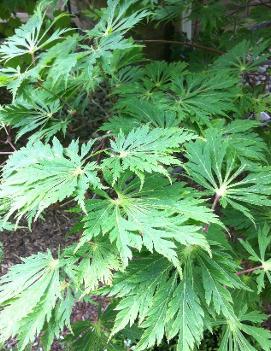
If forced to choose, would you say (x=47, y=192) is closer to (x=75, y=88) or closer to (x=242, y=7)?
(x=75, y=88)

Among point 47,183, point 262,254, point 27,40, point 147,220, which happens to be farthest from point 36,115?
point 262,254

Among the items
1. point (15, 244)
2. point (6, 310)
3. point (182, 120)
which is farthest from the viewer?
point (15, 244)

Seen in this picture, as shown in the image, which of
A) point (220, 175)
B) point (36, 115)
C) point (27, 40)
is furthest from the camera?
point (36, 115)

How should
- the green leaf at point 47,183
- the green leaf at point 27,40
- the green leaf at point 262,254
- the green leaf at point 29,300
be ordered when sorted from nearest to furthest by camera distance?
the green leaf at point 47,183, the green leaf at point 29,300, the green leaf at point 262,254, the green leaf at point 27,40

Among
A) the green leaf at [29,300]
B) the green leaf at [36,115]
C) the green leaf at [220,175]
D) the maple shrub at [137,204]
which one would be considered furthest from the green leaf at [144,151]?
the green leaf at [36,115]

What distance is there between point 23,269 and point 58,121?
564 mm

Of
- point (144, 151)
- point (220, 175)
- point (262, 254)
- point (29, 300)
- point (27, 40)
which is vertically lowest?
point (262, 254)

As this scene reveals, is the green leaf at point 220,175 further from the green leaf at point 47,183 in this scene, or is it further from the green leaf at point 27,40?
the green leaf at point 27,40

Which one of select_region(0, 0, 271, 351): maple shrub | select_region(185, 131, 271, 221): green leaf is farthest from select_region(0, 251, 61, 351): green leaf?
select_region(185, 131, 271, 221): green leaf

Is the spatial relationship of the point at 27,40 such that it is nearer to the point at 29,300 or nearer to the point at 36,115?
the point at 36,115

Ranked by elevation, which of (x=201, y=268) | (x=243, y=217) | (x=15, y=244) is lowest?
(x=15, y=244)

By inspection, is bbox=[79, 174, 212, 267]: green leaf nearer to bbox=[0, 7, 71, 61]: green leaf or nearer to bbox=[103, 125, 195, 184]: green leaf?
bbox=[103, 125, 195, 184]: green leaf

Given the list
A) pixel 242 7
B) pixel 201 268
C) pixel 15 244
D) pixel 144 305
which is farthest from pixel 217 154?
pixel 15 244

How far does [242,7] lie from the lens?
199cm
